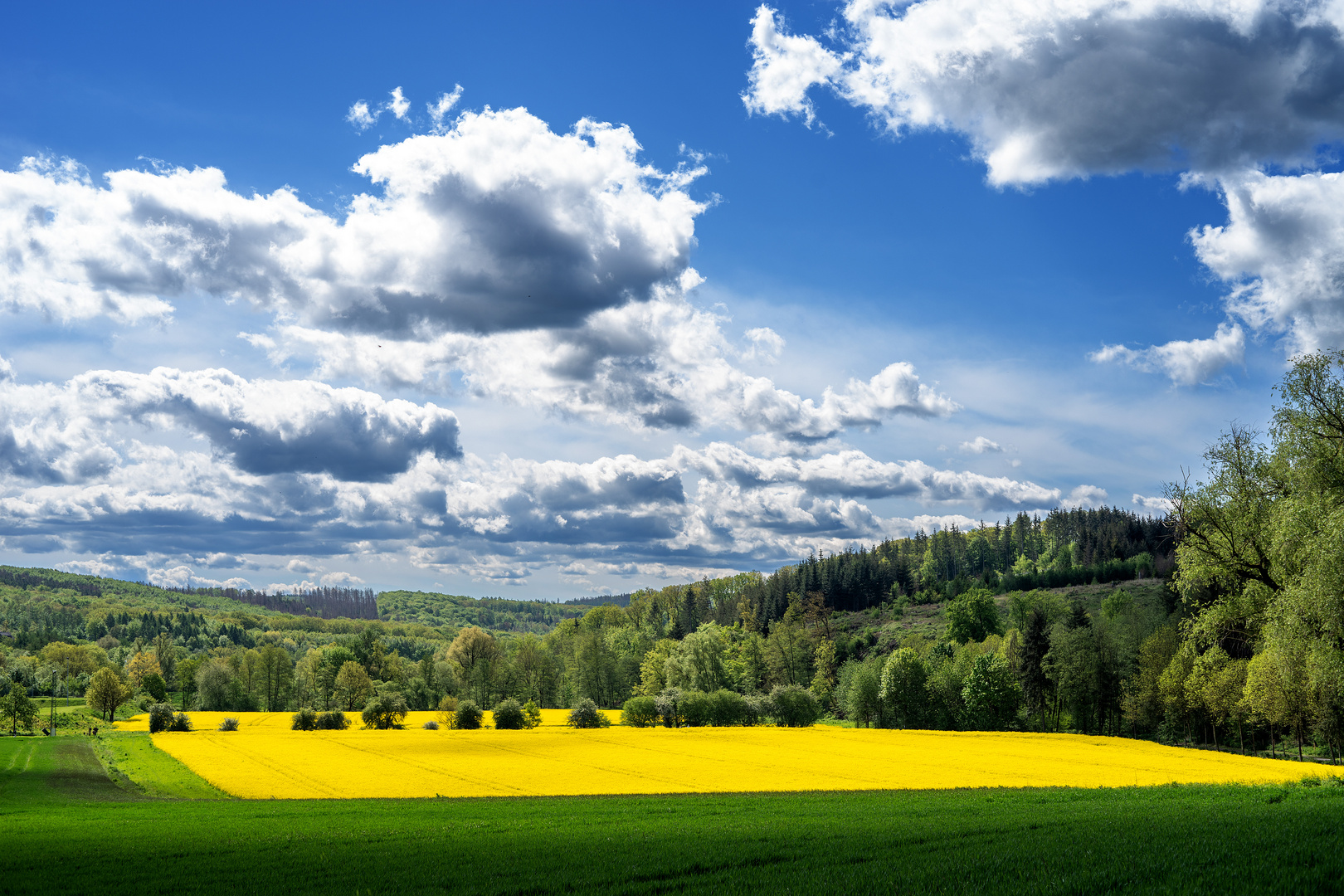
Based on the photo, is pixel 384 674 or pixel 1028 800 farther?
pixel 384 674

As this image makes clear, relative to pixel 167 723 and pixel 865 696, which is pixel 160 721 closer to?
pixel 167 723

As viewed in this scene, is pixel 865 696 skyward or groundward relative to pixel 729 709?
skyward

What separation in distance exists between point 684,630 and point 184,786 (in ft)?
448

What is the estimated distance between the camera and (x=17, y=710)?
10675 cm

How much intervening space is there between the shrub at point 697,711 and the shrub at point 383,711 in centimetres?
3507

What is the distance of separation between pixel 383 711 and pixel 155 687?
8469 centimetres

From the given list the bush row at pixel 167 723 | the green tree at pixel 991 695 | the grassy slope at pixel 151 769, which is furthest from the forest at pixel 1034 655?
the grassy slope at pixel 151 769

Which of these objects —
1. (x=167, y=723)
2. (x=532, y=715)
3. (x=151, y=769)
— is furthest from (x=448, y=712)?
(x=151, y=769)

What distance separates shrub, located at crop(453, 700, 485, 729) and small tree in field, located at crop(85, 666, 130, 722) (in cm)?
7200

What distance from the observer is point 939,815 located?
2509 cm

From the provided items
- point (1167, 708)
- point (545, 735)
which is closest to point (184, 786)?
point (545, 735)

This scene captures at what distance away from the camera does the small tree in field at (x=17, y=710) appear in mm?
106375

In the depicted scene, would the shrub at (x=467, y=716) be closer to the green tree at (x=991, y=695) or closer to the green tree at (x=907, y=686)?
the green tree at (x=907, y=686)

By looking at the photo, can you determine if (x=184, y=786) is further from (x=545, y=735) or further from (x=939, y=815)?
(x=939, y=815)
